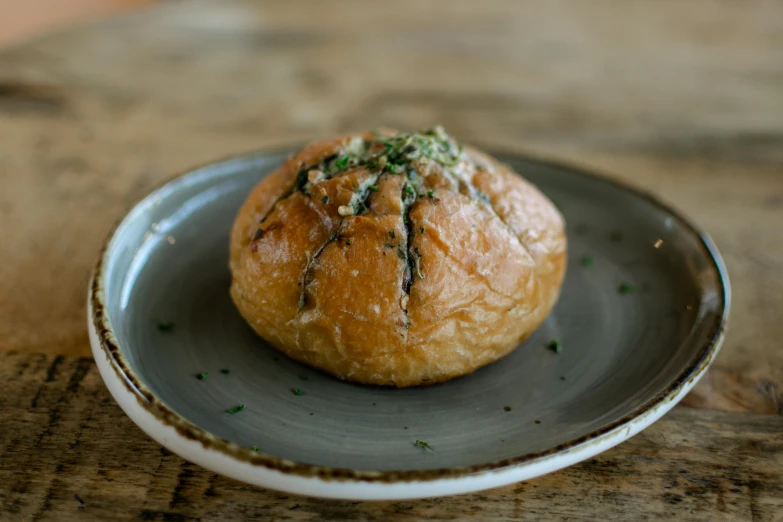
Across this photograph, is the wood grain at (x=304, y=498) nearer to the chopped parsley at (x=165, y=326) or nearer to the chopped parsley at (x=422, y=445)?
the chopped parsley at (x=422, y=445)

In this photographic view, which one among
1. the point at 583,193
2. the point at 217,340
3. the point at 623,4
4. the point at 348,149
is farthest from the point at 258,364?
the point at 623,4

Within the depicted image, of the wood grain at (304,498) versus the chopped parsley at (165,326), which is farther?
the chopped parsley at (165,326)

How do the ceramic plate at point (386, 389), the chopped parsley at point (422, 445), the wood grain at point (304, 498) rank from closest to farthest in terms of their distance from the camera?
the ceramic plate at point (386, 389)
the wood grain at point (304, 498)
the chopped parsley at point (422, 445)

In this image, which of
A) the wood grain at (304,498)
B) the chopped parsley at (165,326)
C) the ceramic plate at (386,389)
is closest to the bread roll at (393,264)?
the ceramic plate at (386,389)

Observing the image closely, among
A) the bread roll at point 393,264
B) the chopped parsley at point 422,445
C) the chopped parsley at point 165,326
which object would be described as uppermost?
the bread roll at point 393,264

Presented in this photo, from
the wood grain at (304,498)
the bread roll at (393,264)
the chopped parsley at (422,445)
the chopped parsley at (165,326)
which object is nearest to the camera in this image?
the wood grain at (304,498)

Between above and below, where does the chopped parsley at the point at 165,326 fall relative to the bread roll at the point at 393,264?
below

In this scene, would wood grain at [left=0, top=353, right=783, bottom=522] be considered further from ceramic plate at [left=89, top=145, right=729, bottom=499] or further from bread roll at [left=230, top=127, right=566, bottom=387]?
bread roll at [left=230, top=127, right=566, bottom=387]
